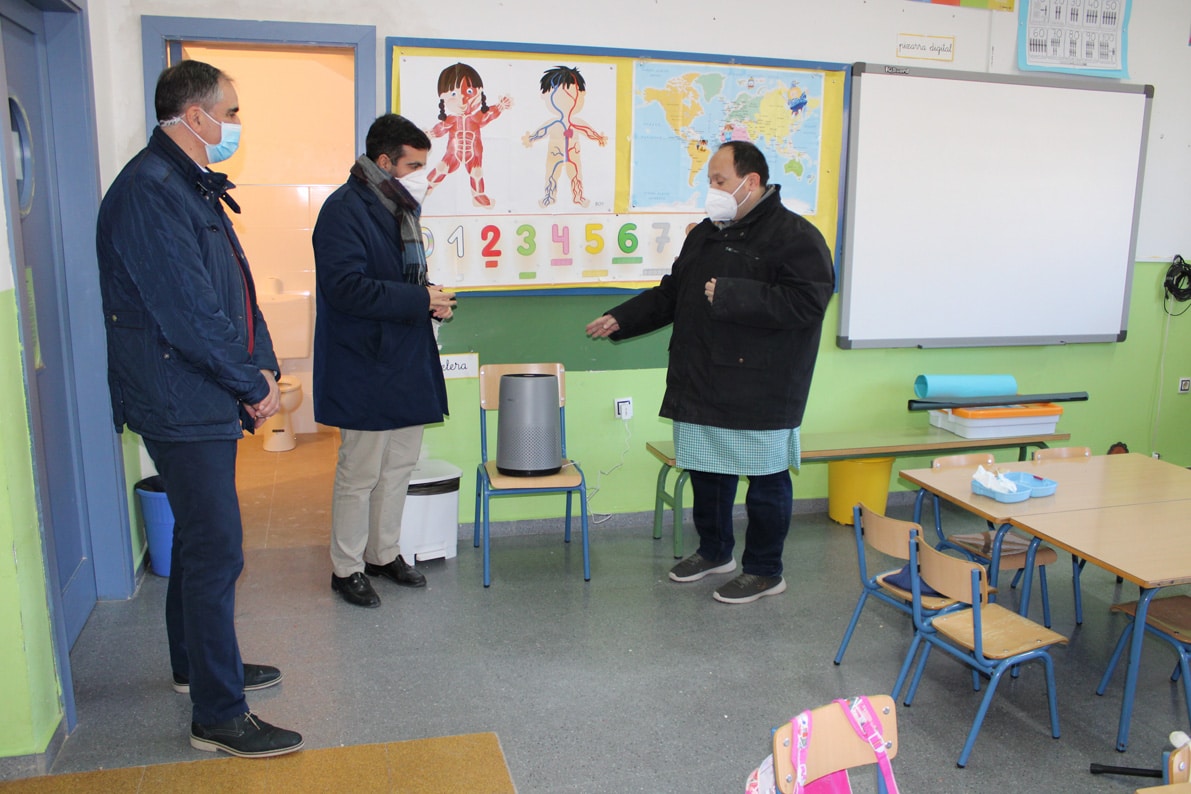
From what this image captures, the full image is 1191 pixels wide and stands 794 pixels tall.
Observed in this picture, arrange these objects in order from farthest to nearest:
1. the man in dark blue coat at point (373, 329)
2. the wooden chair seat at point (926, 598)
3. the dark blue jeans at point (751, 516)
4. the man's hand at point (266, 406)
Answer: the dark blue jeans at point (751, 516) < the man in dark blue coat at point (373, 329) < the wooden chair seat at point (926, 598) < the man's hand at point (266, 406)

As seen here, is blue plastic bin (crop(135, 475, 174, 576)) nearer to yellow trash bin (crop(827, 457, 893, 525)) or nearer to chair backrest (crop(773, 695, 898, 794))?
chair backrest (crop(773, 695, 898, 794))

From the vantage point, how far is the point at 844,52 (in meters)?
4.08

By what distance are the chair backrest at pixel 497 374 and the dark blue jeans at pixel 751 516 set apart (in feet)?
2.52

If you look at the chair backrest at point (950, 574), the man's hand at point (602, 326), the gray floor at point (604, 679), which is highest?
the man's hand at point (602, 326)

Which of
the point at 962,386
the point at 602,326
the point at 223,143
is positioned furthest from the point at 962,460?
the point at 223,143

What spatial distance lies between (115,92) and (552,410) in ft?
6.69

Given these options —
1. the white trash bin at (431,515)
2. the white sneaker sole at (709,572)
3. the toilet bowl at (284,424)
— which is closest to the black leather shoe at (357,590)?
the white trash bin at (431,515)

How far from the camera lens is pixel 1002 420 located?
411cm

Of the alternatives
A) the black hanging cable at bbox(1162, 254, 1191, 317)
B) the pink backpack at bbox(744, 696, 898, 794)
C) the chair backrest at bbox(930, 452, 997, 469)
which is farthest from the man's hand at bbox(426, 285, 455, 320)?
the black hanging cable at bbox(1162, 254, 1191, 317)

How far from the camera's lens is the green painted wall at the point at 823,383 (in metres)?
3.95

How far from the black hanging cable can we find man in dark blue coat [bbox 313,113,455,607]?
3.83m

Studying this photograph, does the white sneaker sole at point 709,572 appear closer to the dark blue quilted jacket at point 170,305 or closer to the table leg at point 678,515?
the table leg at point 678,515

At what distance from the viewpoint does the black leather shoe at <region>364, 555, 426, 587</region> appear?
345 cm

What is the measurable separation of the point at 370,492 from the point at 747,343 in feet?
4.85
